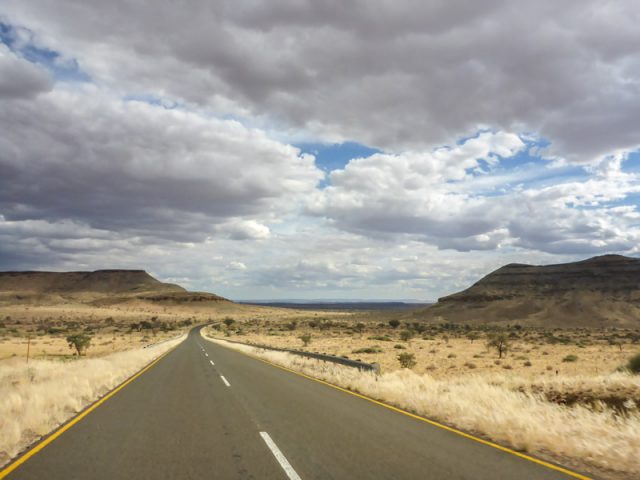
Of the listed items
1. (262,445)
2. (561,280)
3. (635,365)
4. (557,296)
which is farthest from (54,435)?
(561,280)

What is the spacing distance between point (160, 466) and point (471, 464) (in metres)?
4.35

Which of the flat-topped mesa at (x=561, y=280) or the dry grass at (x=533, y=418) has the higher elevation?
the flat-topped mesa at (x=561, y=280)

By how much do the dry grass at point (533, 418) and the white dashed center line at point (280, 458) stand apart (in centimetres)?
391

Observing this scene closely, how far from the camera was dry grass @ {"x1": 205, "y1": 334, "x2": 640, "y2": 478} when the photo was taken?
7.31 meters

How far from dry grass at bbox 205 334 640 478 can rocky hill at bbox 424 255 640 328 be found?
312 feet

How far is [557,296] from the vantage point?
Result: 116m

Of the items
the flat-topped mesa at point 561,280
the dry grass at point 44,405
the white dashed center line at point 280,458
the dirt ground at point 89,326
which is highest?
the flat-topped mesa at point 561,280

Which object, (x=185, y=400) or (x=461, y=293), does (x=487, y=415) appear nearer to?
(x=185, y=400)

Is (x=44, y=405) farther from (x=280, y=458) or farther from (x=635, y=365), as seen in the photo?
(x=635, y=365)

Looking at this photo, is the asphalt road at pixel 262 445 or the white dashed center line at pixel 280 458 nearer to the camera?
the white dashed center line at pixel 280 458

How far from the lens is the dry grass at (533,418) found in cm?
731

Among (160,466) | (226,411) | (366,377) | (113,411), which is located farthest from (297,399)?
(160,466)

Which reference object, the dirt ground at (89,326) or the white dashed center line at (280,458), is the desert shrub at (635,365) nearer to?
the white dashed center line at (280,458)

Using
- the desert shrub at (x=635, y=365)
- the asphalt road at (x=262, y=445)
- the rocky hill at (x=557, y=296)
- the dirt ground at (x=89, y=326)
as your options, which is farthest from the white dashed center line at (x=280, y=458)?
the rocky hill at (x=557, y=296)
